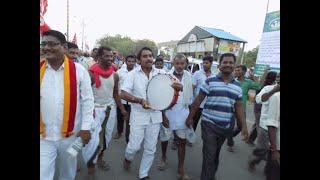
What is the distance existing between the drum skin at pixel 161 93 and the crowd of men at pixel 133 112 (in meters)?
0.08

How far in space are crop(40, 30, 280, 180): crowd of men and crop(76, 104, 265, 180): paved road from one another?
0.16 m

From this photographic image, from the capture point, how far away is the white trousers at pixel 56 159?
3.31m

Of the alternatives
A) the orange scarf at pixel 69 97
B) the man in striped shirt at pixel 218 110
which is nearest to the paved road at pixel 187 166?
the man in striped shirt at pixel 218 110

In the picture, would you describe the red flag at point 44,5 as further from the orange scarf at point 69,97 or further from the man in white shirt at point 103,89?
the orange scarf at point 69,97

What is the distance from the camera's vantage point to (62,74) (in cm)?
348

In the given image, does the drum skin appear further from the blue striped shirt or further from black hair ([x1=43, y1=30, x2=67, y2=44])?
black hair ([x1=43, y1=30, x2=67, y2=44])

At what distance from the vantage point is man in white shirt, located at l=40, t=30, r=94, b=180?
3.38 meters
